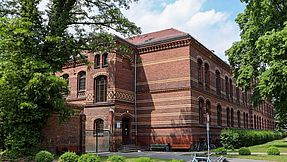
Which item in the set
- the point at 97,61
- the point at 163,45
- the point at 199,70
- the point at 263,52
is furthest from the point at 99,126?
the point at 263,52

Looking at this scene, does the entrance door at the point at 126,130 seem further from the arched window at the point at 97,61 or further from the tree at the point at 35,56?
the tree at the point at 35,56

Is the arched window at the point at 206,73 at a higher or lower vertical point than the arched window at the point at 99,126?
higher

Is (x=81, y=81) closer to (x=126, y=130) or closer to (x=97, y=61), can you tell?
(x=97, y=61)

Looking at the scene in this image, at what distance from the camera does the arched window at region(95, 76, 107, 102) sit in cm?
2670

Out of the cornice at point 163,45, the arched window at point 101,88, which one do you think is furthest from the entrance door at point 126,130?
the cornice at point 163,45

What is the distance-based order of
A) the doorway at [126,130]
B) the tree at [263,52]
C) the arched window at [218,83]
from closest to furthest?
the tree at [263,52] < the doorway at [126,130] < the arched window at [218,83]

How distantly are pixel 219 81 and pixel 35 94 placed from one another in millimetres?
22297

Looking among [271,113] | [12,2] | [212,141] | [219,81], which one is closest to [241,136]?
[212,141]

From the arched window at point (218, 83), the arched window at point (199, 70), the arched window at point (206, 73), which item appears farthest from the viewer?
the arched window at point (218, 83)

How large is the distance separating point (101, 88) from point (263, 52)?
1339 centimetres

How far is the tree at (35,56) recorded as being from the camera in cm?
1598

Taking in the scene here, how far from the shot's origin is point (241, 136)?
1002 inches

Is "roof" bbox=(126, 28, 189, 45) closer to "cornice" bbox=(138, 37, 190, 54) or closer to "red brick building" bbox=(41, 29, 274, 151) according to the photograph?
"red brick building" bbox=(41, 29, 274, 151)

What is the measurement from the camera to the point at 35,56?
17.2 m
